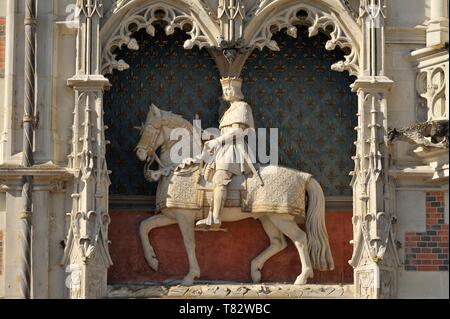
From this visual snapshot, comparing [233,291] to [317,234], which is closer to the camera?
[233,291]

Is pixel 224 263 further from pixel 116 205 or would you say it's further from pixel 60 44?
pixel 60 44

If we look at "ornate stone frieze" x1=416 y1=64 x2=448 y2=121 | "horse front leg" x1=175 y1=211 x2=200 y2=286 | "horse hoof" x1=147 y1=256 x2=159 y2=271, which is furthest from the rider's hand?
"ornate stone frieze" x1=416 y1=64 x2=448 y2=121

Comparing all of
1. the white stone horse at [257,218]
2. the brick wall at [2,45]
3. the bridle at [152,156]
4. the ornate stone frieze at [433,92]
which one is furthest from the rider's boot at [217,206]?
the brick wall at [2,45]

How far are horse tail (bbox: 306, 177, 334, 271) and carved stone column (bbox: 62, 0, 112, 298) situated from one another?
224cm

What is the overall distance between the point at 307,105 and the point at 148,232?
2.35m

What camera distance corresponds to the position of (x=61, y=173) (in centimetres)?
2458

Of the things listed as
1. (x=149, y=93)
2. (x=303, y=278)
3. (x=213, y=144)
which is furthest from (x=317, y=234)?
(x=149, y=93)

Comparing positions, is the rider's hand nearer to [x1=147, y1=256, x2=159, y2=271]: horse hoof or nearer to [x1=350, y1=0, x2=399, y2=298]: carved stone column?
[x1=147, y1=256, x2=159, y2=271]: horse hoof

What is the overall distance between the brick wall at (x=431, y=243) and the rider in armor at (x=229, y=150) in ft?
6.37

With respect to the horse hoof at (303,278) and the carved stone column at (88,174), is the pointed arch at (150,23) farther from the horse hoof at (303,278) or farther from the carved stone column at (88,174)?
the horse hoof at (303,278)

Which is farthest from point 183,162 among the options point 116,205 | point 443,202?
point 443,202

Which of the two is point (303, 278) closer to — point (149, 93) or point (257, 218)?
point (257, 218)

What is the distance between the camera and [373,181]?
81.0 feet

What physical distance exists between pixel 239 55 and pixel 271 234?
2.03m
